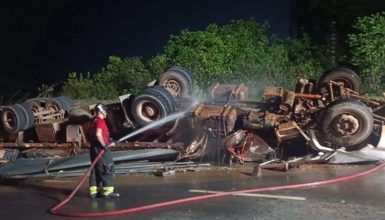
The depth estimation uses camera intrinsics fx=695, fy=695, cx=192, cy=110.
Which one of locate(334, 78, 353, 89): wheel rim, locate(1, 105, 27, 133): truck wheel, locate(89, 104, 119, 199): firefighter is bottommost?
locate(89, 104, 119, 199): firefighter

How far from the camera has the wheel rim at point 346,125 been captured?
1268cm

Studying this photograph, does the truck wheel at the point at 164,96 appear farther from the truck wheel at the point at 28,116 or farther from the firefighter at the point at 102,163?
the firefighter at the point at 102,163

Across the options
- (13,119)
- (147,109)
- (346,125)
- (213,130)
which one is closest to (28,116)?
(13,119)

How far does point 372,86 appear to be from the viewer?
17.5 metres

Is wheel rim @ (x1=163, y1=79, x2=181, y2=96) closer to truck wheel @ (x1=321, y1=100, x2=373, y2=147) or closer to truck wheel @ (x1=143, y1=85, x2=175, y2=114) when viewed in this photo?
truck wheel @ (x1=143, y1=85, x2=175, y2=114)

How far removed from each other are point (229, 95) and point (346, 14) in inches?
342

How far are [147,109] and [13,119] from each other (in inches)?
115

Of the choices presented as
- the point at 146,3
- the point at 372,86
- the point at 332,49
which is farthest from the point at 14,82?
the point at 372,86

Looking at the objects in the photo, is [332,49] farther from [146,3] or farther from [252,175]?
[252,175]

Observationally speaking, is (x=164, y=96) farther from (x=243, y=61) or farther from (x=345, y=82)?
(x=243, y=61)

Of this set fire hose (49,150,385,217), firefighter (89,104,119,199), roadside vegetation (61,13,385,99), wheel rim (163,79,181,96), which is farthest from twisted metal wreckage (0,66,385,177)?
roadside vegetation (61,13,385,99)

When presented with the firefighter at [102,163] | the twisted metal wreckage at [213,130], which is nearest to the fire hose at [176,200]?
the firefighter at [102,163]

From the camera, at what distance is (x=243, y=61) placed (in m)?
19.2

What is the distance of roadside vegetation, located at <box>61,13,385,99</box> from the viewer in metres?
18.3
